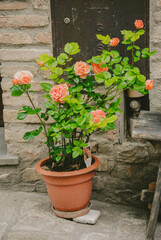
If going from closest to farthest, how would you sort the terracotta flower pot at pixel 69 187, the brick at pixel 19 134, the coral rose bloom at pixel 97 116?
1. the coral rose bloom at pixel 97 116
2. the terracotta flower pot at pixel 69 187
3. the brick at pixel 19 134

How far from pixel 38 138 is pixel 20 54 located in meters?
0.74

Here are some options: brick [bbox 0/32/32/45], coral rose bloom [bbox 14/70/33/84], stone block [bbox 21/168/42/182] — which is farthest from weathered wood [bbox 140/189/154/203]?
brick [bbox 0/32/32/45]

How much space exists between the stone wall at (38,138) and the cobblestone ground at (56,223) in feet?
0.56

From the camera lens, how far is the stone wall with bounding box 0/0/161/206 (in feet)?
8.50

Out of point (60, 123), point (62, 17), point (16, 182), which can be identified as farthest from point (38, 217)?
point (62, 17)

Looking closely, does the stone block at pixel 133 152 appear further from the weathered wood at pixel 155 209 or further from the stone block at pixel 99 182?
the weathered wood at pixel 155 209

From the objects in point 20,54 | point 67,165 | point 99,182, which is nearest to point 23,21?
point 20,54

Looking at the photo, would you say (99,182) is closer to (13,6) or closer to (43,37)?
(43,37)

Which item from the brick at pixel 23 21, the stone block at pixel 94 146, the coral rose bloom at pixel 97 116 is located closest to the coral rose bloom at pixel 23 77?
the coral rose bloom at pixel 97 116

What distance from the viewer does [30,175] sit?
2.89 metres

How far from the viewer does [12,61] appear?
8.87 feet

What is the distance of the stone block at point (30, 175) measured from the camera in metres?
2.88

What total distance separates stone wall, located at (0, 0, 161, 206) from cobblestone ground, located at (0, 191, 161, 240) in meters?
0.17

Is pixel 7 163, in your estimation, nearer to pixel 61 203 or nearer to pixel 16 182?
pixel 16 182
